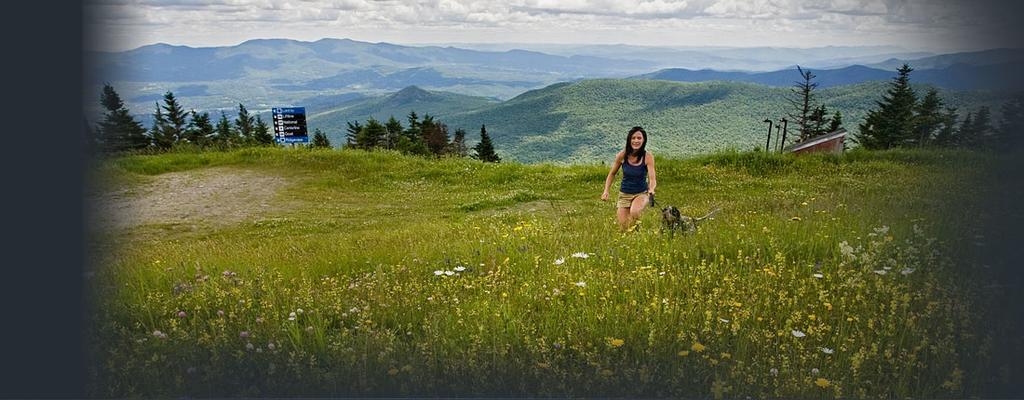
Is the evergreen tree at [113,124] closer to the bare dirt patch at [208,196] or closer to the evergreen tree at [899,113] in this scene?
the evergreen tree at [899,113]

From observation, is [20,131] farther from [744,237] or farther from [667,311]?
[744,237]

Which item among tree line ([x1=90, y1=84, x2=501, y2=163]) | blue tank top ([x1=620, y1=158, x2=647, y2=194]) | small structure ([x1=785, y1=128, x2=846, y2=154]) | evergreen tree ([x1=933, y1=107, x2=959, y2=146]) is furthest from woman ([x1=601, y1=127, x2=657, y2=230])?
small structure ([x1=785, y1=128, x2=846, y2=154])

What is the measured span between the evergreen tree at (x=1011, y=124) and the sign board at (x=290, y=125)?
65.2ft

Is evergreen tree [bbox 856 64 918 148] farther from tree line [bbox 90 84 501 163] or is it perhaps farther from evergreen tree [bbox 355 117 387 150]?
evergreen tree [bbox 355 117 387 150]

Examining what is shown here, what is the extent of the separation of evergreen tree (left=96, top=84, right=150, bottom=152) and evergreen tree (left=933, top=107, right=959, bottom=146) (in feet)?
8.88

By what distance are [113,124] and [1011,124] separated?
2.67m

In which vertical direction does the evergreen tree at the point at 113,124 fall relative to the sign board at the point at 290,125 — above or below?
above

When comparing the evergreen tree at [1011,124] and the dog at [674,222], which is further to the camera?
the dog at [674,222]

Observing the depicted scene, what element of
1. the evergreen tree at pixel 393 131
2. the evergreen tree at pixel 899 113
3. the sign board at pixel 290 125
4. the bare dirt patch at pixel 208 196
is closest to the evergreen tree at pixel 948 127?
the evergreen tree at pixel 899 113

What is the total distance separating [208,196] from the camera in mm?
13531

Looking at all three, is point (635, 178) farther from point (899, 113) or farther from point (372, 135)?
point (372, 135)

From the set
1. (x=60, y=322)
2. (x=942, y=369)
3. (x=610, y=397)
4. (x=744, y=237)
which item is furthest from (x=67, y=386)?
(x=744, y=237)

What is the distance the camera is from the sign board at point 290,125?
19750 mm

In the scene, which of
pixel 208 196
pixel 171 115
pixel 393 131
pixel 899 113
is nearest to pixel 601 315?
pixel 171 115
